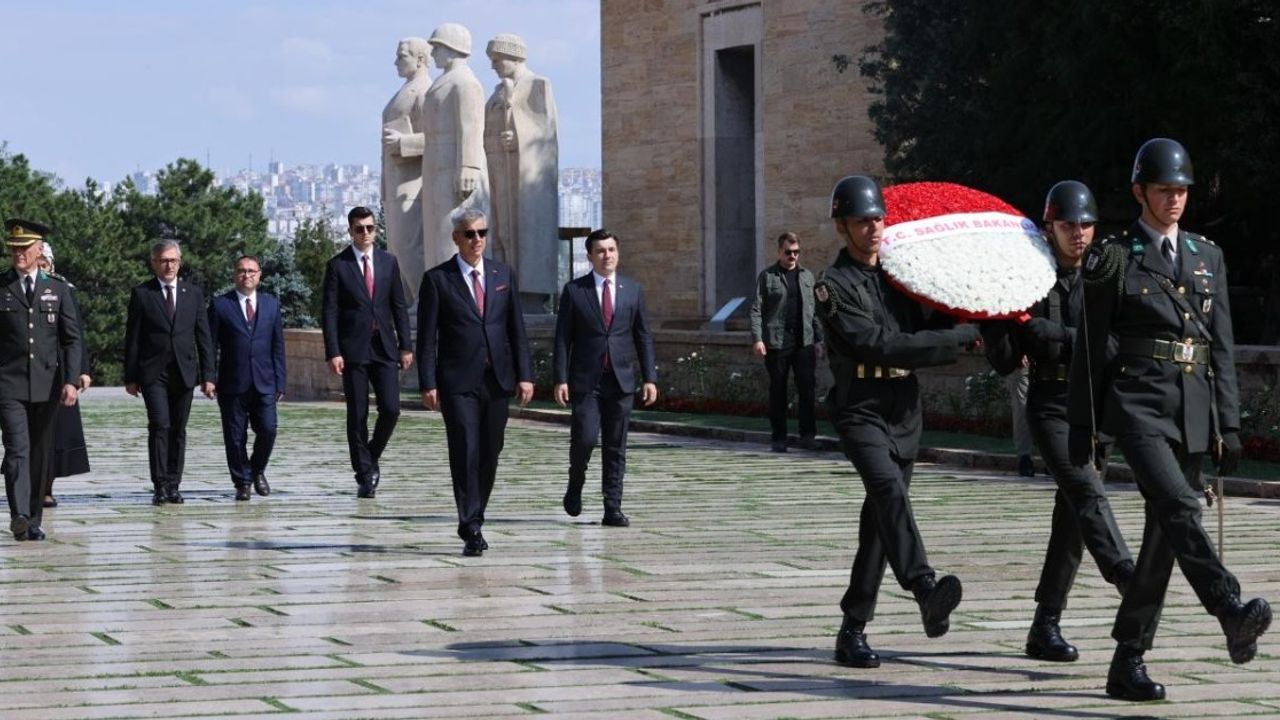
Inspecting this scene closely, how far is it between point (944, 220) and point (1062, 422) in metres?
1.02

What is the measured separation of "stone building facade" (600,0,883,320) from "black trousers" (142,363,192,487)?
1795 cm

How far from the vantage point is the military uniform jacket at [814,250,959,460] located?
28.7ft

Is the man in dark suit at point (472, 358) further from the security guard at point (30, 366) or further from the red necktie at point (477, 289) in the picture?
the security guard at point (30, 366)

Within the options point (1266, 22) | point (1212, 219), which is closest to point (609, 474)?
point (1266, 22)

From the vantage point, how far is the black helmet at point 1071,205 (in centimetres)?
920

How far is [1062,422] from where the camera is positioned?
9203 mm

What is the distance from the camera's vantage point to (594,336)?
14891 mm

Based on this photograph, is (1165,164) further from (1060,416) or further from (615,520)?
(615,520)

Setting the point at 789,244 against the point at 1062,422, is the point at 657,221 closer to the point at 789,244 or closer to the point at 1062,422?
the point at 789,244

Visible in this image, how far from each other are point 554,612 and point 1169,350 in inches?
131

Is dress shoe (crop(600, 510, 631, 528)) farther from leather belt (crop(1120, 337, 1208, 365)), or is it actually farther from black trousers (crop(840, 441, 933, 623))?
leather belt (crop(1120, 337, 1208, 365))

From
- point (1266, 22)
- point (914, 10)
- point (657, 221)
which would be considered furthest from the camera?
point (657, 221)

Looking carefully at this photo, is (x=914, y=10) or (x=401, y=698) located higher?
(x=914, y=10)

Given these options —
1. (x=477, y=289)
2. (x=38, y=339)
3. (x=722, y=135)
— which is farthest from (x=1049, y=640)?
(x=722, y=135)
